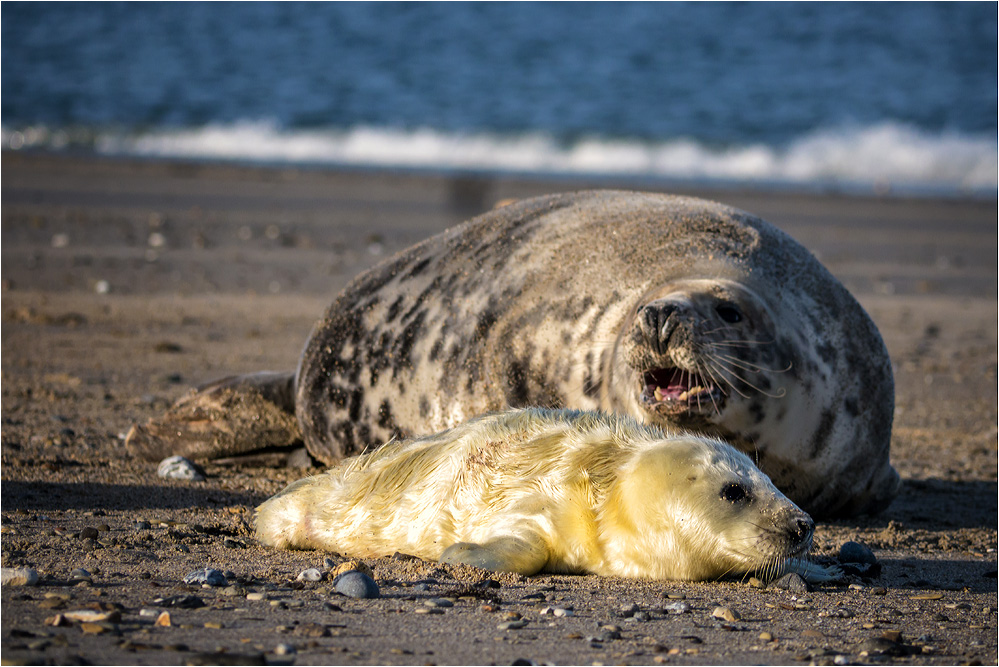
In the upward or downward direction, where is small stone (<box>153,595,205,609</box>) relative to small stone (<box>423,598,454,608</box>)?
upward

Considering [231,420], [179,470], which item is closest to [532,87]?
[231,420]

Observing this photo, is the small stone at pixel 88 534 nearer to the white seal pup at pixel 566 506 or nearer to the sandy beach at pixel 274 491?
the sandy beach at pixel 274 491

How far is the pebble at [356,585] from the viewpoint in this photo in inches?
110

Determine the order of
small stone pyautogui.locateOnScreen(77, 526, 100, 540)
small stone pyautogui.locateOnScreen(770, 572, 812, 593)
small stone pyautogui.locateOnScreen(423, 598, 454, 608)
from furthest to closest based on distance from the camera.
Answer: small stone pyautogui.locateOnScreen(77, 526, 100, 540), small stone pyautogui.locateOnScreen(770, 572, 812, 593), small stone pyautogui.locateOnScreen(423, 598, 454, 608)

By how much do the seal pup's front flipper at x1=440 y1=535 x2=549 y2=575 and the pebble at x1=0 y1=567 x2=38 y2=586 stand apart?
3.24ft

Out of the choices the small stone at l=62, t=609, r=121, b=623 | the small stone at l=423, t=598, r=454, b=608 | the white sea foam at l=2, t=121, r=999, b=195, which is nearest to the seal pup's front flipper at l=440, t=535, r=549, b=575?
the small stone at l=423, t=598, r=454, b=608

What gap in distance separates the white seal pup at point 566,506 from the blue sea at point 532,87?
14.5 meters

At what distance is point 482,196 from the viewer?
47.6ft

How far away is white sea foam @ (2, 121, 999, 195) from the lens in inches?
724

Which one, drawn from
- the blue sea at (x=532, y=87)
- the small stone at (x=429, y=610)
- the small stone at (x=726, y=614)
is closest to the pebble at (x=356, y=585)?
the small stone at (x=429, y=610)

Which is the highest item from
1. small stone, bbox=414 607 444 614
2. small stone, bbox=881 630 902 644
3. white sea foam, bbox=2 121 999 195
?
white sea foam, bbox=2 121 999 195

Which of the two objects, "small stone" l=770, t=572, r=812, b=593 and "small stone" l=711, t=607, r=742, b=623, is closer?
"small stone" l=711, t=607, r=742, b=623

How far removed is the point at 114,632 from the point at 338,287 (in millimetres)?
6588

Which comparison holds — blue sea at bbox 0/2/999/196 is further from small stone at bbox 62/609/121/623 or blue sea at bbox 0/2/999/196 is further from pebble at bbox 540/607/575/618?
small stone at bbox 62/609/121/623
